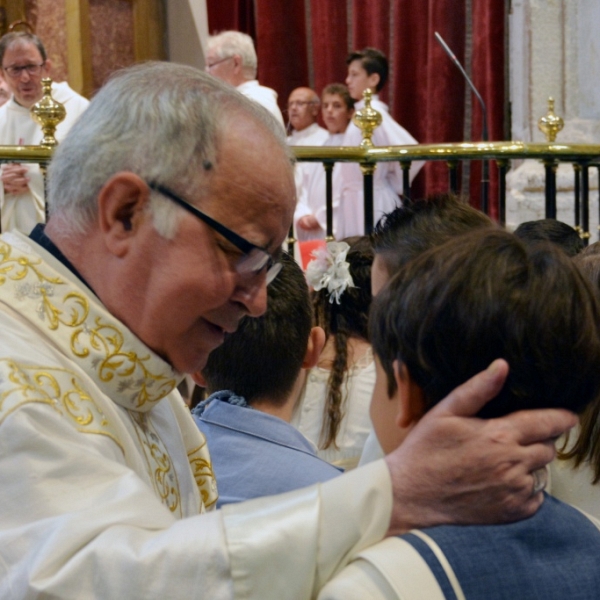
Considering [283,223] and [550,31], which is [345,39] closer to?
[550,31]

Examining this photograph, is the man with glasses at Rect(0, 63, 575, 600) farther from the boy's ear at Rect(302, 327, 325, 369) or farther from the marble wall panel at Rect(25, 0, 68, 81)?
the marble wall panel at Rect(25, 0, 68, 81)

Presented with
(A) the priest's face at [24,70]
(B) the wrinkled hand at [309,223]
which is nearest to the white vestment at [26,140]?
(A) the priest's face at [24,70]

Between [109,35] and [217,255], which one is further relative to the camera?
[109,35]

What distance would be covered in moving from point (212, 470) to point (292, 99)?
19.6 ft

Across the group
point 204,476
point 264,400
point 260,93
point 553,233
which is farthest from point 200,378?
point 260,93

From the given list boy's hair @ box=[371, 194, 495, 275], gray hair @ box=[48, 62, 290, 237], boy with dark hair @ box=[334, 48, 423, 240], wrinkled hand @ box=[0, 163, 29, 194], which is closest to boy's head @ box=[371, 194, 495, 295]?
boy's hair @ box=[371, 194, 495, 275]

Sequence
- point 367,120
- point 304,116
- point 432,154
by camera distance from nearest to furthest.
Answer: point 432,154, point 367,120, point 304,116

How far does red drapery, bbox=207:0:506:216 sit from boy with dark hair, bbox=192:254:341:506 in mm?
5110

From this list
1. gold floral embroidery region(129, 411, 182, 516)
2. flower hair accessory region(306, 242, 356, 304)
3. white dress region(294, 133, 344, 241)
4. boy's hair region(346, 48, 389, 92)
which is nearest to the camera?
gold floral embroidery region(129, 411, 182, 516)

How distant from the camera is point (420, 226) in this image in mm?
2242

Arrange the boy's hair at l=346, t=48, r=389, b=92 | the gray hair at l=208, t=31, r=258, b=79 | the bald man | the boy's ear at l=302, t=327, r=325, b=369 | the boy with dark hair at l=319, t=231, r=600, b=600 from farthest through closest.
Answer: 1. the bald man
2. the boy's hair at l=346, t=48, r=389, b=92
3. the gray hair at l=208, t=31, r=258, b=79
4. the boy's ear at l=302, t=327, r=325, b=369
5. the boy with dark hair at l=319, t=231, r=600, b=600

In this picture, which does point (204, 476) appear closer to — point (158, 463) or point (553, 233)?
point (158, 463)

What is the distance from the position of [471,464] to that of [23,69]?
518 cm

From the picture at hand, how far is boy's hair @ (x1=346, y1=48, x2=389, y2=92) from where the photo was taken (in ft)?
23.5
